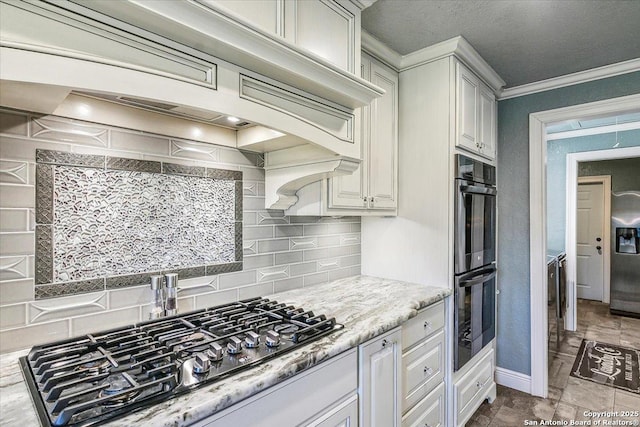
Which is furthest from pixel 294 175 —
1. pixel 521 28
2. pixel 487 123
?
pixel 487 123

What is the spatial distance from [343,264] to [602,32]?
2006mm

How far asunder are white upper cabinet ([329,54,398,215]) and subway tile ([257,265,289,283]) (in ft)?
1.56

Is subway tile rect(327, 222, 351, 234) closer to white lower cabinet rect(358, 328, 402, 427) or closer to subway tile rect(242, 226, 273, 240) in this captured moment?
subway tile rect(242, 226, 273, 240)

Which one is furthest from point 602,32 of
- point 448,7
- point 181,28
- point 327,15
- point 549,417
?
point 549,417

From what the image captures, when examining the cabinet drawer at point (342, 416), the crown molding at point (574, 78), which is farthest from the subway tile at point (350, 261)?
the crown molding at point (574, 78)

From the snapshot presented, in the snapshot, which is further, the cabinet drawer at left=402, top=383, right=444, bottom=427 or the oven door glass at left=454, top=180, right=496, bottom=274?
the oven door glass at left=454, top=180, right=496, bottom=274

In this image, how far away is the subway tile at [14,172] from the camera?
3.50 feet

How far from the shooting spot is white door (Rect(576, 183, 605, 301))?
552cm

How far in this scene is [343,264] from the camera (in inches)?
91.4

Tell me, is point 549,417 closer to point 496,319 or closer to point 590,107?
point 496,319

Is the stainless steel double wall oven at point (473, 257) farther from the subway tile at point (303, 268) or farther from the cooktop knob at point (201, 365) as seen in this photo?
the cooktop knob at point (201, 365)

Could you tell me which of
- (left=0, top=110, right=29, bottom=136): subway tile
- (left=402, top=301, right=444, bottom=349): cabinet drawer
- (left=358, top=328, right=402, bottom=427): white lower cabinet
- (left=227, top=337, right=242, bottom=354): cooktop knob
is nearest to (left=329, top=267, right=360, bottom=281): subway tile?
(left=402, top=301, right=444, bottom=349): cabinet drawer

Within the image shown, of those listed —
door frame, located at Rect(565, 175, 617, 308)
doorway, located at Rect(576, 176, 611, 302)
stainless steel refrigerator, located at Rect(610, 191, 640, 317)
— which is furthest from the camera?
→ doorway, located at Rect(576, 176, 611, 302)

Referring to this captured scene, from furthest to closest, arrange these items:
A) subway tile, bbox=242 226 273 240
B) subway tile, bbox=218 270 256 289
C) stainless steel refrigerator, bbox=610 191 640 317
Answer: stainless steel refrigerator, bbox=610 191 640 317, subway tile, bbox=242 226 273 240, subway tile, bbox=218 270 256 289
